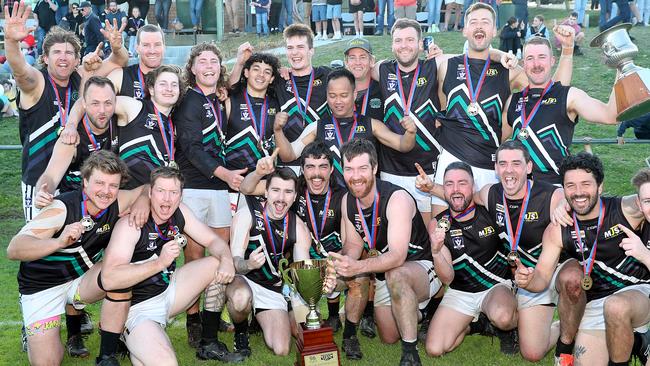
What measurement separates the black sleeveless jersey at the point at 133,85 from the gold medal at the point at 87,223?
1436mm

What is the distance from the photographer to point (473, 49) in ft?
22.0

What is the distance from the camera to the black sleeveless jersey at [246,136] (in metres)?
6.74

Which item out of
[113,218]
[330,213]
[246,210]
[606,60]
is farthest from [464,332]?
[113,218]

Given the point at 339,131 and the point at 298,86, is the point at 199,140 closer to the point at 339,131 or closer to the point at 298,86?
the point at 298,86

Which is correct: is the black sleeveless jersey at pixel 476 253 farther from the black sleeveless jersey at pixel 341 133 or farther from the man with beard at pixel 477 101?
the black sleeveless jersey at pixel 341 133

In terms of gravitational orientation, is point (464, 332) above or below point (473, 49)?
below

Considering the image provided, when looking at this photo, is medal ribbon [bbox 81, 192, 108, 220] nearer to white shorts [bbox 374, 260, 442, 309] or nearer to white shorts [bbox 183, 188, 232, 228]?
white shorts [bbox 183, 188, 232, 228]

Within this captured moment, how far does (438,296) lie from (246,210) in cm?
172

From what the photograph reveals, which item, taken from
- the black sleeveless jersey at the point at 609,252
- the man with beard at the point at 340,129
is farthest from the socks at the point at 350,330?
the black sleeveless jersey at the point at 609,252

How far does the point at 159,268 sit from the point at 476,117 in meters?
2.88

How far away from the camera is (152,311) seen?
5.57 metres

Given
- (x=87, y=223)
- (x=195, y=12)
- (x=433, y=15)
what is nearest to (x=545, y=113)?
(x=87, y=223)

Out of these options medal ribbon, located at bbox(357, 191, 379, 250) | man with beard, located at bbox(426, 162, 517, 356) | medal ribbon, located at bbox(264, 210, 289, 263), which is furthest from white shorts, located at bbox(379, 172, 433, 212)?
medal ribbon, located at bbox(264, 210, 289, 263)

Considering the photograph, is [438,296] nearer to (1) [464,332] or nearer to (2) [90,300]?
(1) [464,332]
